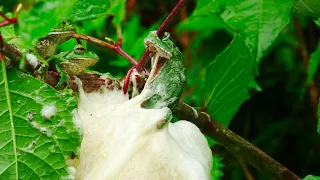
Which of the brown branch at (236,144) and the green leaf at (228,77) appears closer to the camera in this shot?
the brown branch at (236,144)

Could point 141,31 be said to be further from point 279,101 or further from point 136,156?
point 136,156

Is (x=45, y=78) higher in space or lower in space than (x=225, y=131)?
higher

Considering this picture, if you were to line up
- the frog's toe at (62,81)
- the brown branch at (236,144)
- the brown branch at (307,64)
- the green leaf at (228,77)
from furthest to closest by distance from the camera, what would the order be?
1. the brown branch at (307,64)
2. the green leaf at (228,77)
3. the brown branch at (236,144)
4. the frog's toe at (62,81)

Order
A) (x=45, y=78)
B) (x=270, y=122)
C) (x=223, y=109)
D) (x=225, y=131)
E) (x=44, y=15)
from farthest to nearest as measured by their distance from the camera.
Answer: (x=270, y=122), (x=223, y=109), (x=225, y=131), (x=45, y=78), (x=44, y=15)

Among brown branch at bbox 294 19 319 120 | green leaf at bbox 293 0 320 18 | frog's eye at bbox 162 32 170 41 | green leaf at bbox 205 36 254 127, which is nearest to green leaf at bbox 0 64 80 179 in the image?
frog's eye at bbox 162 32 170 41

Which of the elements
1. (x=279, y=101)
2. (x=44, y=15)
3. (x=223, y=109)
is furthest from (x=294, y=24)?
(x=44, y=15)

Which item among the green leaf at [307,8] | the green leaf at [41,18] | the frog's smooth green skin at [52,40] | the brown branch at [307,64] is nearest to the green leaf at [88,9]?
the frog's smooth green skin at [52,40]

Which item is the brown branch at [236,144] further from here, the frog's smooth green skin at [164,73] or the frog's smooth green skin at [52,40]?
the frog's smooth green skin at [52,40]
